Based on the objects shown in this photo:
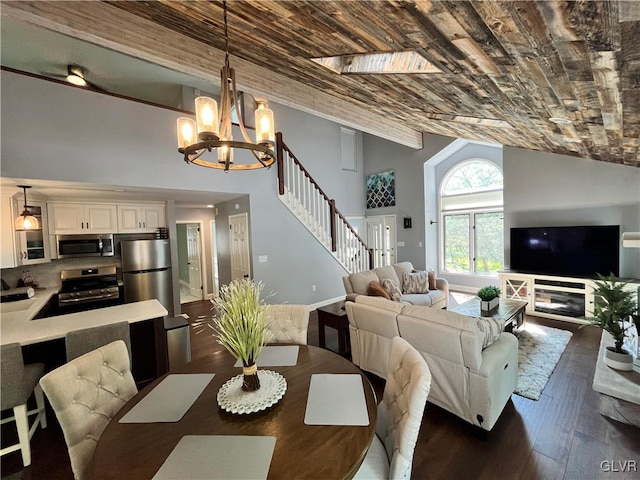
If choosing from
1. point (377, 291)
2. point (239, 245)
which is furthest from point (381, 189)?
point (377, 291)

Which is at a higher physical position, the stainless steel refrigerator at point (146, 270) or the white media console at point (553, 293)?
the stainless steel refrigerator at point (146, 270)

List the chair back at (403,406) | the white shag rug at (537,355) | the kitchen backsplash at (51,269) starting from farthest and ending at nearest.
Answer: the kitchen backsplash at (51,269) → the white shag rug at (537,355) → the chair back at (403,406)

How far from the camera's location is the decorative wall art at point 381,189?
7541 millimetres

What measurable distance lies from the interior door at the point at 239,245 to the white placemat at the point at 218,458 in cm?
391

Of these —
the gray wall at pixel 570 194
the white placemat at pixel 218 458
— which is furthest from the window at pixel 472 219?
Result: the white placemat at pixel 218 458

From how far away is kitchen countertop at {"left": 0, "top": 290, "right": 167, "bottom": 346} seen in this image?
2.09m

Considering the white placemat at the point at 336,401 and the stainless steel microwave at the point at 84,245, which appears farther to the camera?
the stainless steel microwave at the point at 84,245

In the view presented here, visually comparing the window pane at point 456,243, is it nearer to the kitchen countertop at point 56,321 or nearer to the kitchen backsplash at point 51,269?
the kitchen countertop at point 56,321

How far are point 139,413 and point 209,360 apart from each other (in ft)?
1.90

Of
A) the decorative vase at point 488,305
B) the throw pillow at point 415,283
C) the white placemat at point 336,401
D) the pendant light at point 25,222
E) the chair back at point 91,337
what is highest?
the pendant light at point 25,222

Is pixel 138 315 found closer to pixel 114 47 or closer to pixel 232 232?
pixel 114 47

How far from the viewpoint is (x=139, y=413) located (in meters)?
1.30

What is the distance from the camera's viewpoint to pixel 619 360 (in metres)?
2.40

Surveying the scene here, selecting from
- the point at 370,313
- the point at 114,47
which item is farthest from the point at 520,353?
the point at 114,47
